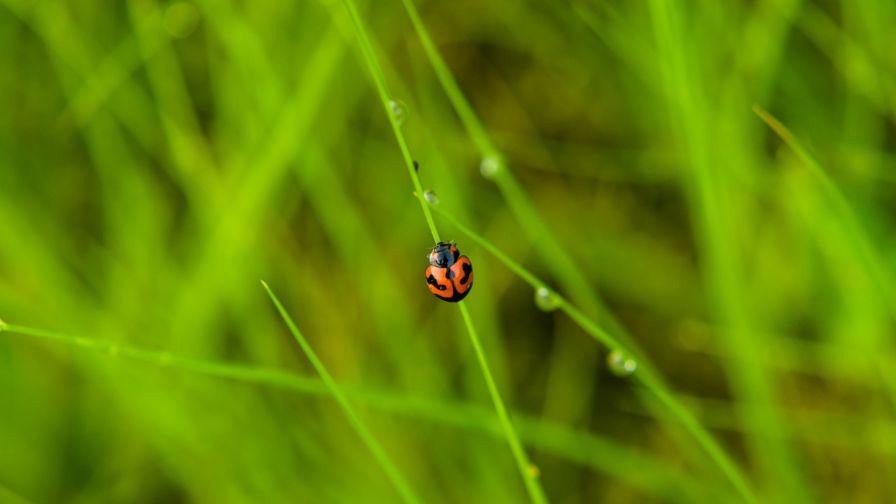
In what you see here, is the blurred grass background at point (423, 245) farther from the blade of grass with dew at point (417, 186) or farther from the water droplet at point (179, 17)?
the blade of grass with dew at point (417, 186)

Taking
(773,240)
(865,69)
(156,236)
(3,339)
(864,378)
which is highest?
(865,69)

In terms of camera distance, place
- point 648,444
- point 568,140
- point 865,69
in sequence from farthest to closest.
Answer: point 568,140 < point 648,444 < point 865,69

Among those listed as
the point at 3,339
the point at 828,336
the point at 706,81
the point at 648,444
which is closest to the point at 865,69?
the point at 706,81

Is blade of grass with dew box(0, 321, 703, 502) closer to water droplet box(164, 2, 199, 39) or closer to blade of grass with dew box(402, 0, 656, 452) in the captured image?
blade of grass with dew box(402, 0, 656, 452)

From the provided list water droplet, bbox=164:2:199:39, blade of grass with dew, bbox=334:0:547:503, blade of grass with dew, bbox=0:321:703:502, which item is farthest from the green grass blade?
water droplet, bbox=164:2:199:39

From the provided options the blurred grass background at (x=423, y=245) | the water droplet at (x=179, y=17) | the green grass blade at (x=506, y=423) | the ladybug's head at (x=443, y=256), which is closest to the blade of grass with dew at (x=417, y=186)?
the green grass blade at (x=506, y=423)

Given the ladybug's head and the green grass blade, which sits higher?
the ladybug's head

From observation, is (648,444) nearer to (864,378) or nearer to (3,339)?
(864,378)
